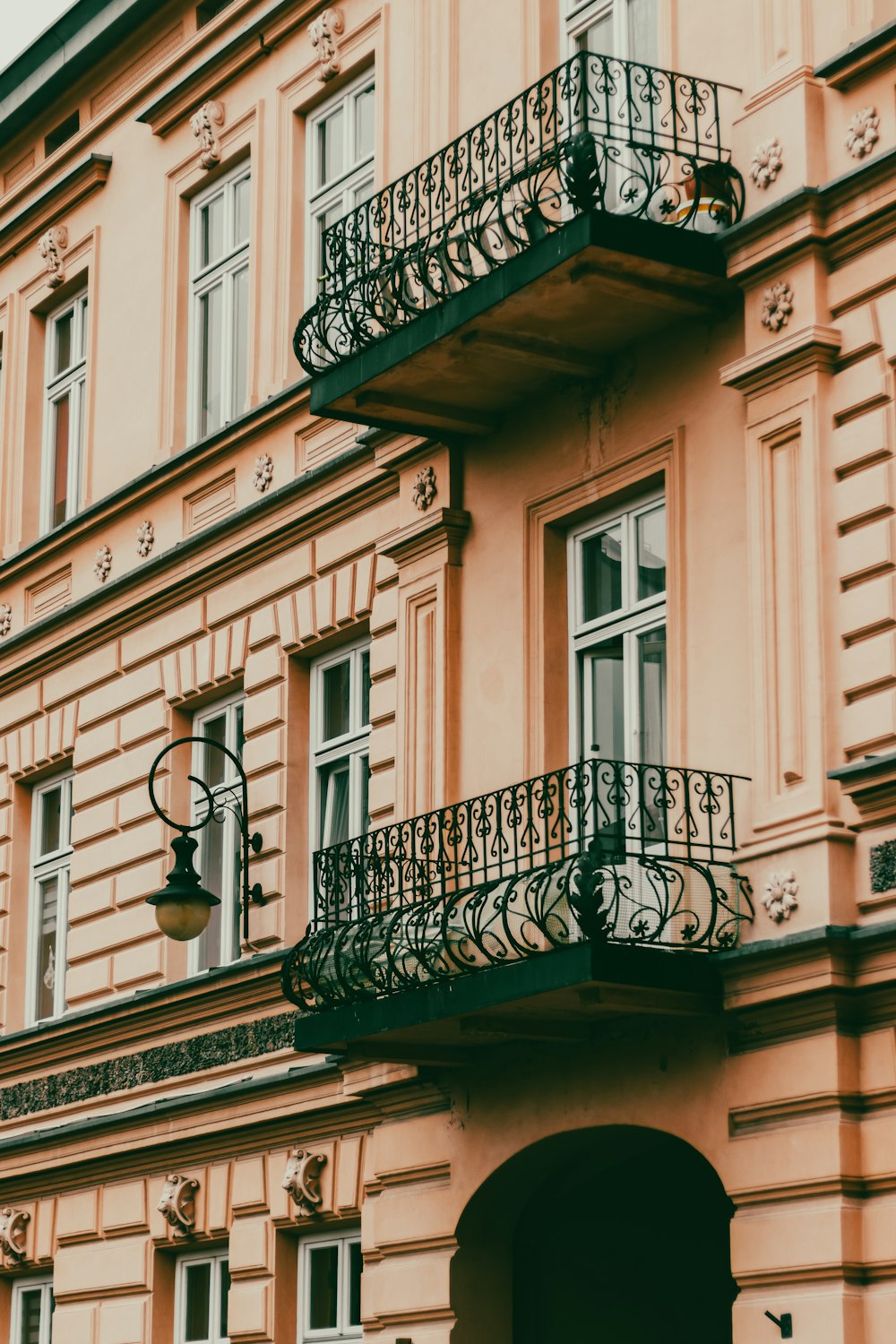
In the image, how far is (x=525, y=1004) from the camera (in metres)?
13.8

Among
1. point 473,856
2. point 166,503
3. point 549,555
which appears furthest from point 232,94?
point 473,856

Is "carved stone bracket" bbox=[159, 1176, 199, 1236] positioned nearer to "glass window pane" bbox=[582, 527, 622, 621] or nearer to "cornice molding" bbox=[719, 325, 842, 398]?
"glass window pane" bbox=[582, 527, 622, 621]

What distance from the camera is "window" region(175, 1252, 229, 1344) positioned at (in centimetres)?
1797

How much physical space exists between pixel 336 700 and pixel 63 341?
267 inches

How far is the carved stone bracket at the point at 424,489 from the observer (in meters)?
16.8

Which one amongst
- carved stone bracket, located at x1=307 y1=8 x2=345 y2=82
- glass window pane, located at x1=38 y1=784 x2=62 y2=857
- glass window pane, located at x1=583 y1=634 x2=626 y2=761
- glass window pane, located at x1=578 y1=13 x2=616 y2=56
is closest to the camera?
glass window pane, located at x1=583 y1=634 x2=626 y2=761

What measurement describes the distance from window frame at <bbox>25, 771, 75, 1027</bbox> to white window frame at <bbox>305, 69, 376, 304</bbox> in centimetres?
508

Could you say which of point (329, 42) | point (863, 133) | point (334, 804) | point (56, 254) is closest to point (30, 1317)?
point (334, 804)

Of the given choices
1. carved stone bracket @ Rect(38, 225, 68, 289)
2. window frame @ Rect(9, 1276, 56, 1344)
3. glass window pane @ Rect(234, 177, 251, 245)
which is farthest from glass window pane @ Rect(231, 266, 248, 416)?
window frame @ Rect(9, 1276, 56, 1344)

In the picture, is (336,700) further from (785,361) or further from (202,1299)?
(785,361)

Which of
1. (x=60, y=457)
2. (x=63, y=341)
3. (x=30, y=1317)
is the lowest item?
(x=30, y=1317)

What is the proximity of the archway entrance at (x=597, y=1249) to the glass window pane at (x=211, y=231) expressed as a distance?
8950 mm

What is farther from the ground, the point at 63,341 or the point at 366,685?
the point at 63,341

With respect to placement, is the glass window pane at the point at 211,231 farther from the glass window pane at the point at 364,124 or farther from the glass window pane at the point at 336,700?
the glass window pane at the point at 336,700
